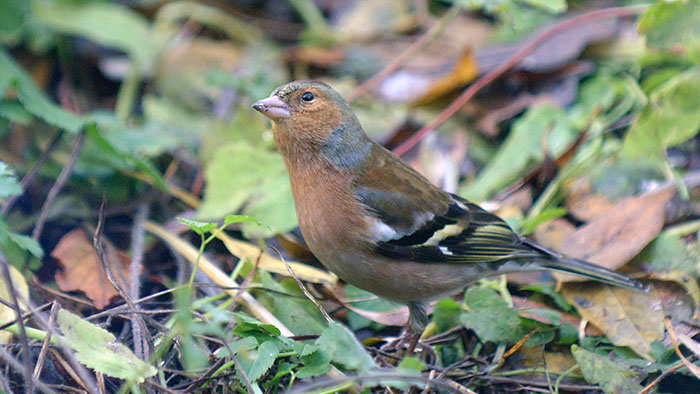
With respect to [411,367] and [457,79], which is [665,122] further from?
[411,367]

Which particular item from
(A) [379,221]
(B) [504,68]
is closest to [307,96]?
(A) [379,221]

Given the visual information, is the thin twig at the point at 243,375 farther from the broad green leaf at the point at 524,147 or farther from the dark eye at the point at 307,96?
the broad green leaf at the point at 524,147

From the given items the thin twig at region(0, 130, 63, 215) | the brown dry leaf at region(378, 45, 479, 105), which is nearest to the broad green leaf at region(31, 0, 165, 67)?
the thin twig at region(0, 130, 63, 215)

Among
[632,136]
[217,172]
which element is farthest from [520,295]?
[217,172]

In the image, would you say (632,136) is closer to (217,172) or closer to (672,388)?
(672,388)

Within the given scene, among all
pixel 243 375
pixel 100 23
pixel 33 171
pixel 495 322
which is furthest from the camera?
pixel 100 23

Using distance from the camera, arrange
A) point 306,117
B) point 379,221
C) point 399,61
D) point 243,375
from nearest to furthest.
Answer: point 243,375
point 379,221
point 306,117
point 399,61

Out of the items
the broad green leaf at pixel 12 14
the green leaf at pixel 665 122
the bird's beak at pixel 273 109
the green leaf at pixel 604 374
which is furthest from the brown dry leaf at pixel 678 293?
the broad green leaf at pixel 12 14
